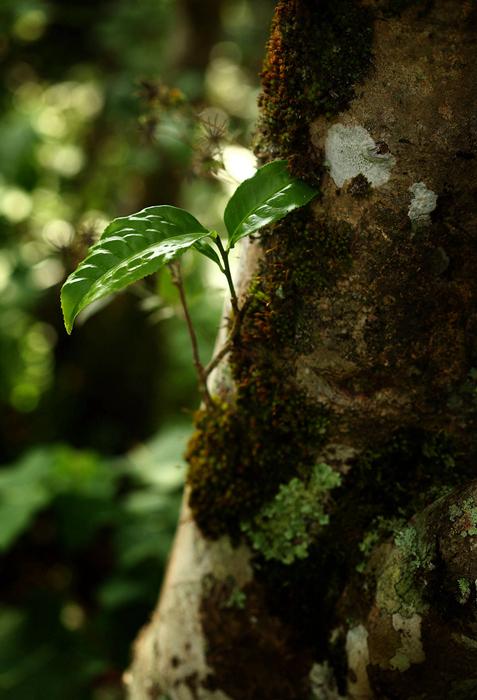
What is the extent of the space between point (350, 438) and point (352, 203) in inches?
17.4

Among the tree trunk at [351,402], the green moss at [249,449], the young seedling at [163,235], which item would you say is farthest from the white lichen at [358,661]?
the young seedling at [163,235]

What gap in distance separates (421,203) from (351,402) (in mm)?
378

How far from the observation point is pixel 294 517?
125 cm

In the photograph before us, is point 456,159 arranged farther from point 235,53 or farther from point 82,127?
point 82,127

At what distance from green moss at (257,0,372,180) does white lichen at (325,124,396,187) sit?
0.03m

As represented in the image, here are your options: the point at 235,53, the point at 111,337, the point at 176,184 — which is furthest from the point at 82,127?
the point at 111,337

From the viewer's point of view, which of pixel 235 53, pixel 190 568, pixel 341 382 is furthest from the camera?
pixel 235 53

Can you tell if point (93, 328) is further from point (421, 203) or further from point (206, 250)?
point (421, 203)

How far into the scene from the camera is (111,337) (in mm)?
4168

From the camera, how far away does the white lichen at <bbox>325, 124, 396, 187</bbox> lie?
1.01 meters

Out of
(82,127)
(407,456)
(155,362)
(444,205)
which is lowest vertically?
(407,456)

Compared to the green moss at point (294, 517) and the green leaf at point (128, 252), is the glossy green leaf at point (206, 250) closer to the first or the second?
the green leaf at point (128, 252)

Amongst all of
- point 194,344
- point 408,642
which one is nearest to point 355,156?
point 194,344

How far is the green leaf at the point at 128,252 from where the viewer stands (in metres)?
0.89
